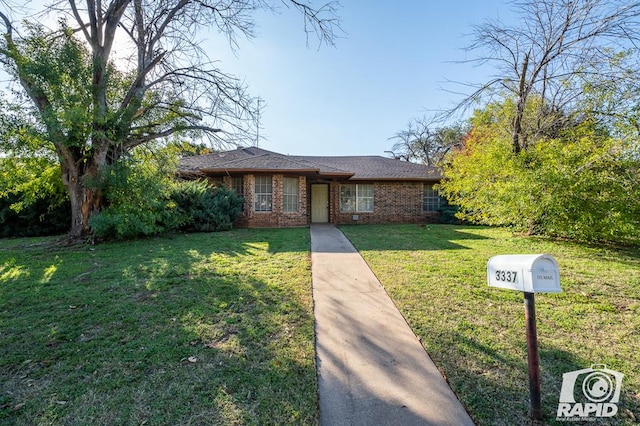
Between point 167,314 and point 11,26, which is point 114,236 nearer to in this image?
point 11,26

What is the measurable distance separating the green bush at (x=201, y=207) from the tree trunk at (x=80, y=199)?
2.39 metres

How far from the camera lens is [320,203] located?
16.0m

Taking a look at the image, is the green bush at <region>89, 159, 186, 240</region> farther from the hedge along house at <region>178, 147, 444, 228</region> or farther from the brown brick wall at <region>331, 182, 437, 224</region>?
the brown brick wall at <region>331, 182, 437, 224</region>

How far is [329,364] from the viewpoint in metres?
2.79

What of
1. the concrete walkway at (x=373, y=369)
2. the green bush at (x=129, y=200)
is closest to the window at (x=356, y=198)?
the green bush at (x=129, y=200)

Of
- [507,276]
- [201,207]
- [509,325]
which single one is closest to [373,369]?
[507,276]

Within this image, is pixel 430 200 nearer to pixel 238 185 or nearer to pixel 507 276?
pixel 238 185

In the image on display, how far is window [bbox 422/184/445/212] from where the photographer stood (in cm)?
1609

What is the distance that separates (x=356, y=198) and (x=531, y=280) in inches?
552

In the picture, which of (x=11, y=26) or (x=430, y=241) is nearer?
(x=11, y=26)

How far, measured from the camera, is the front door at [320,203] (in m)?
16.0

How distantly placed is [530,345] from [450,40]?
951 cm

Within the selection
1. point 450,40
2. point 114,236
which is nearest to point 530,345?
point 450,40

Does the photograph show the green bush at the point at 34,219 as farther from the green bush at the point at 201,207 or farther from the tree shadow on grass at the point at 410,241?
the tree shadow on grass at the point at 410,241
